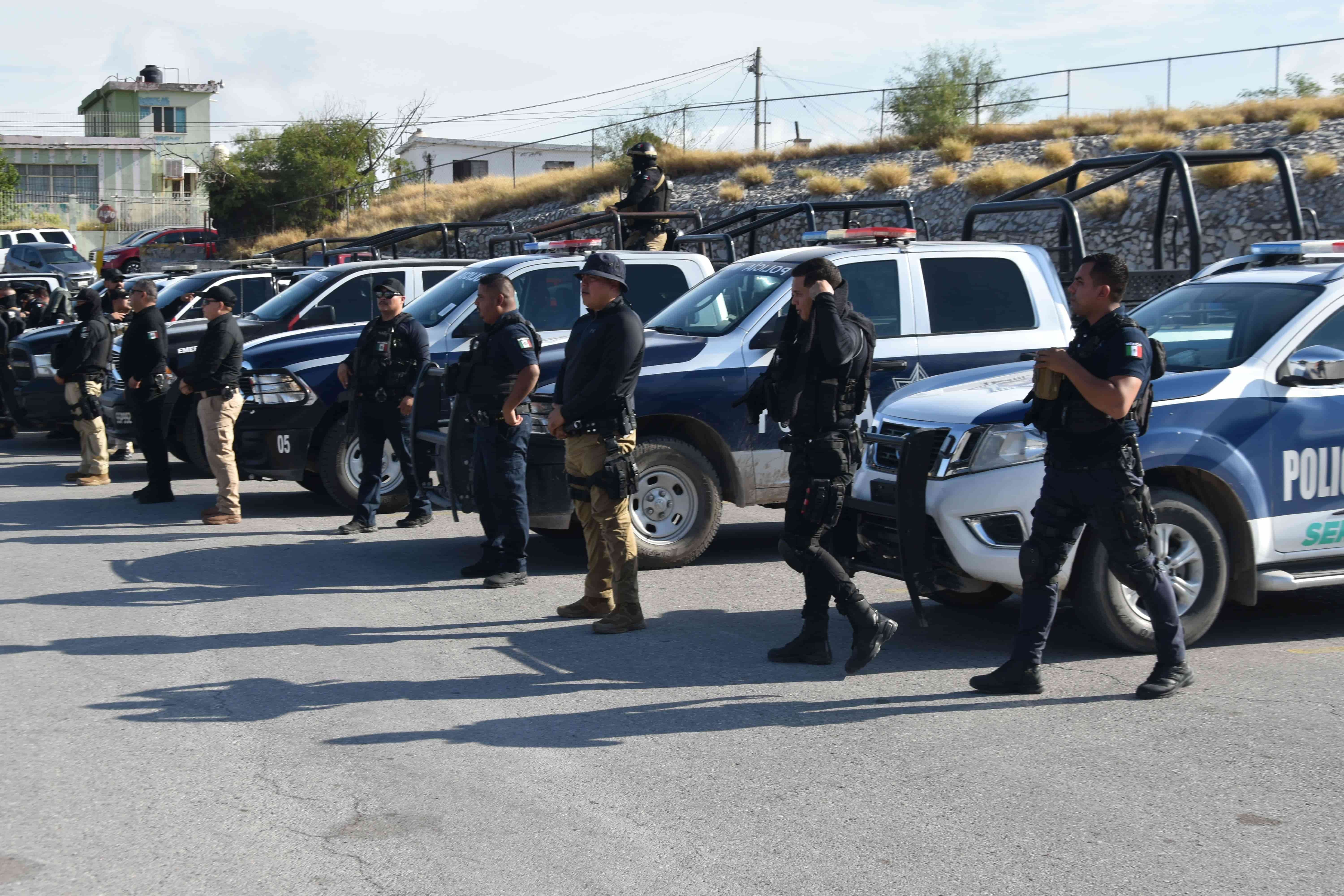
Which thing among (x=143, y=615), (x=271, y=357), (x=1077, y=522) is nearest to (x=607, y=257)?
(x=1077, y=522)

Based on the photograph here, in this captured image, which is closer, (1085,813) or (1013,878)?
(1013,878)

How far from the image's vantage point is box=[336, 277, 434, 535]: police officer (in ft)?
30.7

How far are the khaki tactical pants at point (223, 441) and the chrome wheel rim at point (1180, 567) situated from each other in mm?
6879

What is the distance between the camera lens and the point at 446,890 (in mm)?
3834

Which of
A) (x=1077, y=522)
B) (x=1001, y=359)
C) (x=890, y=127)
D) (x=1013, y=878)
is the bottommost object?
(x=1013, y=878)

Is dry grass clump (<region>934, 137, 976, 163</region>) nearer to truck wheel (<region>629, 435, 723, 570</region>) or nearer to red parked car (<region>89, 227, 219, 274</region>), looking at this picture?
red parked car (<region>89, 227, 219, 274</region>)

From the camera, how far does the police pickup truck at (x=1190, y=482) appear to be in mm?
6184

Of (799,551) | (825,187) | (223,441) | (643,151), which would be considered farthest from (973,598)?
(825,187)

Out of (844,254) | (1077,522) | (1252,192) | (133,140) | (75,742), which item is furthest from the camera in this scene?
(133,140)

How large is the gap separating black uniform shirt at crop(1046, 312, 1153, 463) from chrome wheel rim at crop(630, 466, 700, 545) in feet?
10.7

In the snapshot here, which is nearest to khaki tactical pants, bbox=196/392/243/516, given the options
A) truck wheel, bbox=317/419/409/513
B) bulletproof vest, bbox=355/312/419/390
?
truck wheel, bbox=317/419/409/513

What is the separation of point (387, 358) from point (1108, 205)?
62.1 feet

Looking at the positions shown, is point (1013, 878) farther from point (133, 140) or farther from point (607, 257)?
point (133, 140)

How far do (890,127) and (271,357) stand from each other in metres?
30.2
